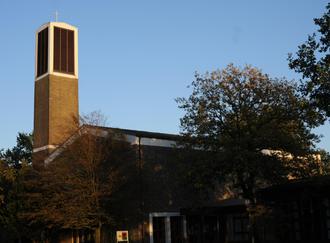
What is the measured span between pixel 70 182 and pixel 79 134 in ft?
11.7

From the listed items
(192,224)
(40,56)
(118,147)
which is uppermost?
(40,56)

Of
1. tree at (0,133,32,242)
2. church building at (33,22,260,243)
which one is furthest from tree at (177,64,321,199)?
tree at (0,133,32,242)

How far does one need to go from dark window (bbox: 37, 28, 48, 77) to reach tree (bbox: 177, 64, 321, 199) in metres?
20.9

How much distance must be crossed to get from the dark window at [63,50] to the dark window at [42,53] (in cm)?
88

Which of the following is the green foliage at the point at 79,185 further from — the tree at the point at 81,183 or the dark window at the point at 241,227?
the dark window at the point at 241,227

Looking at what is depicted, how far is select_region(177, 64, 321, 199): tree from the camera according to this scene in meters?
27.8

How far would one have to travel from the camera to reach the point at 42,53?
47.6 meters

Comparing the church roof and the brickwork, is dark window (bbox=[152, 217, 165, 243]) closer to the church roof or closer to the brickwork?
the church roof

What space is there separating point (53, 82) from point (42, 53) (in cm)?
375

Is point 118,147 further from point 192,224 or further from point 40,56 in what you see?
point 40,56

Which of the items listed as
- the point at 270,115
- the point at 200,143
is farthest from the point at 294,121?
the point at 200,143

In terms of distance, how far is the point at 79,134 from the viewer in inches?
1346

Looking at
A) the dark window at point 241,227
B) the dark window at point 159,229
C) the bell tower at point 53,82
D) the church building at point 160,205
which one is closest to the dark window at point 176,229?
the church building at point 160,205

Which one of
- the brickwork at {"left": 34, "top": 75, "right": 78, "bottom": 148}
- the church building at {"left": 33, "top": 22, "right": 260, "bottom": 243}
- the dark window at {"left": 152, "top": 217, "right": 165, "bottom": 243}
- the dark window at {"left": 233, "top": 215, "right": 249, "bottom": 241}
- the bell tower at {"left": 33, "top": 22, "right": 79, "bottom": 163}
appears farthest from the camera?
the bell tower at {"left": 33, "top": 22, "right": 79, "bottom": 163}
